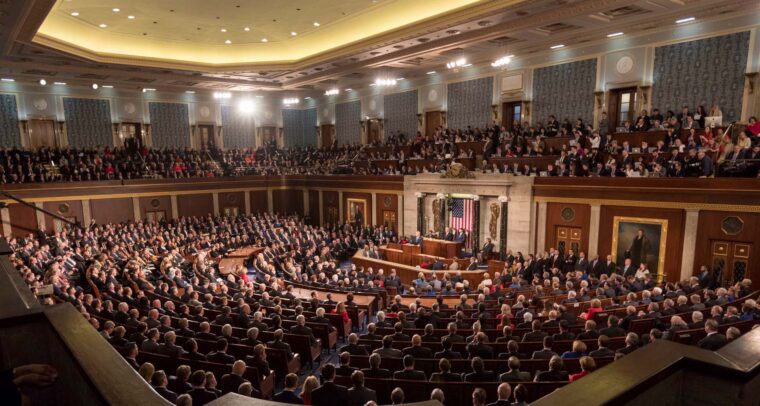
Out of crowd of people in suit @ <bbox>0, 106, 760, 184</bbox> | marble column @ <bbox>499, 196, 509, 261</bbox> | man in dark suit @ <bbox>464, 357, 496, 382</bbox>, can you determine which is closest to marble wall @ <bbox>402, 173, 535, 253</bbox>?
marble column @ <bbox>499, 196, 509, 261</bbox>

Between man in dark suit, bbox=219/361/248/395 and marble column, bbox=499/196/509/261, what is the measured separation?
13.5 meters

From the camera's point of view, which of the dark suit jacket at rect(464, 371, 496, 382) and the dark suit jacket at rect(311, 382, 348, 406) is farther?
the dark suit jacket at rect(464, 371, 496, 382)

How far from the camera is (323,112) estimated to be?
104ft

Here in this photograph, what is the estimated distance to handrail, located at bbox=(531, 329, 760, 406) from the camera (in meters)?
1.62

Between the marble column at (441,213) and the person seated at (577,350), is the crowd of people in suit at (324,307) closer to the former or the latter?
the person seated at (577,350)

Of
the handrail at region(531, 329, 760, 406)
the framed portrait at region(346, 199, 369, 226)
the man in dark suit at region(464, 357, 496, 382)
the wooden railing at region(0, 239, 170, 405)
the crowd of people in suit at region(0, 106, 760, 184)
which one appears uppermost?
the crowd of people in suit at region(0, 106, 760, 184)

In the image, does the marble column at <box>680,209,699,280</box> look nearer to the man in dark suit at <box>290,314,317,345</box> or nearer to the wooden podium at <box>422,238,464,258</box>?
the wooden podium at <box>422,238,464,258</box>

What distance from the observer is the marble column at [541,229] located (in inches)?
639

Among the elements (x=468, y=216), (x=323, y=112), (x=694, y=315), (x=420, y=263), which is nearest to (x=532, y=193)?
(x=468, y=216)

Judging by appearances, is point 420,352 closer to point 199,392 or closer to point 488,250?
point 199,392

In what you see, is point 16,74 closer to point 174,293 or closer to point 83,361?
point 174,293

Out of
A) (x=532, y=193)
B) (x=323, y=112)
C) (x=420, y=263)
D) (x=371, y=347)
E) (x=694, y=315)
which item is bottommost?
(x=420, y=263)

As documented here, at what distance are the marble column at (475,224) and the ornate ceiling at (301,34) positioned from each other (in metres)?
6.59

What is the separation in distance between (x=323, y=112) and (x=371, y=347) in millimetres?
26192
